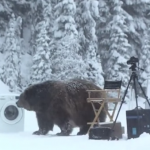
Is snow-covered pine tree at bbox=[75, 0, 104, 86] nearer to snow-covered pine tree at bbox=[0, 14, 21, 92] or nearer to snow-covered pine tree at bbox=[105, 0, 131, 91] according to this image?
snow-covered pine tree at bbox=[105, 0, 131, 91]

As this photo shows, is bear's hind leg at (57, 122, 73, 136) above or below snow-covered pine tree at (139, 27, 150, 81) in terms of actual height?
below

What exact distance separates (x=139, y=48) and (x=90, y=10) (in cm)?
520

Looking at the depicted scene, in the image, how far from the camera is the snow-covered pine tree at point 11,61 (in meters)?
21.4

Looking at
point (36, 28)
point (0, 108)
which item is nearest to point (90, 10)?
point (36, 28)

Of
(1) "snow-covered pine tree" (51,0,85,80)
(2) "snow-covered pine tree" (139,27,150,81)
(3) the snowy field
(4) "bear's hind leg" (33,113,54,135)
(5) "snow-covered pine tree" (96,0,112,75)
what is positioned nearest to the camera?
(3) the snowy field

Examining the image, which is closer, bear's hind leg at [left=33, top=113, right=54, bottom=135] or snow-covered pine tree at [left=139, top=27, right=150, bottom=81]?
bear's hind leg at [left=33, top=113, right=54, bottom=135]

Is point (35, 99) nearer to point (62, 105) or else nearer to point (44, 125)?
point (44, 125)

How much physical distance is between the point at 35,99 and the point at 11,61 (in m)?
12.8

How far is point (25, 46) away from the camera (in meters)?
26.2

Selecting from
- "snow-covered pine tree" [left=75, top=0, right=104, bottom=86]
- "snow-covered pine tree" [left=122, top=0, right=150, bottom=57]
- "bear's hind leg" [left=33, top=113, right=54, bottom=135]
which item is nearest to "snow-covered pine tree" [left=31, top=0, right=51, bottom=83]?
"snow-covered pine tree" [left=75, top=0, right=104, bottom=86]

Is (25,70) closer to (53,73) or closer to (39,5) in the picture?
(53,73)

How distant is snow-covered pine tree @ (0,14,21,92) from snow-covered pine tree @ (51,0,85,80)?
1.85 m

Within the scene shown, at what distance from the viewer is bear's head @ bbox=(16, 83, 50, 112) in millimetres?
9260

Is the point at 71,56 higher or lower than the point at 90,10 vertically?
lower
